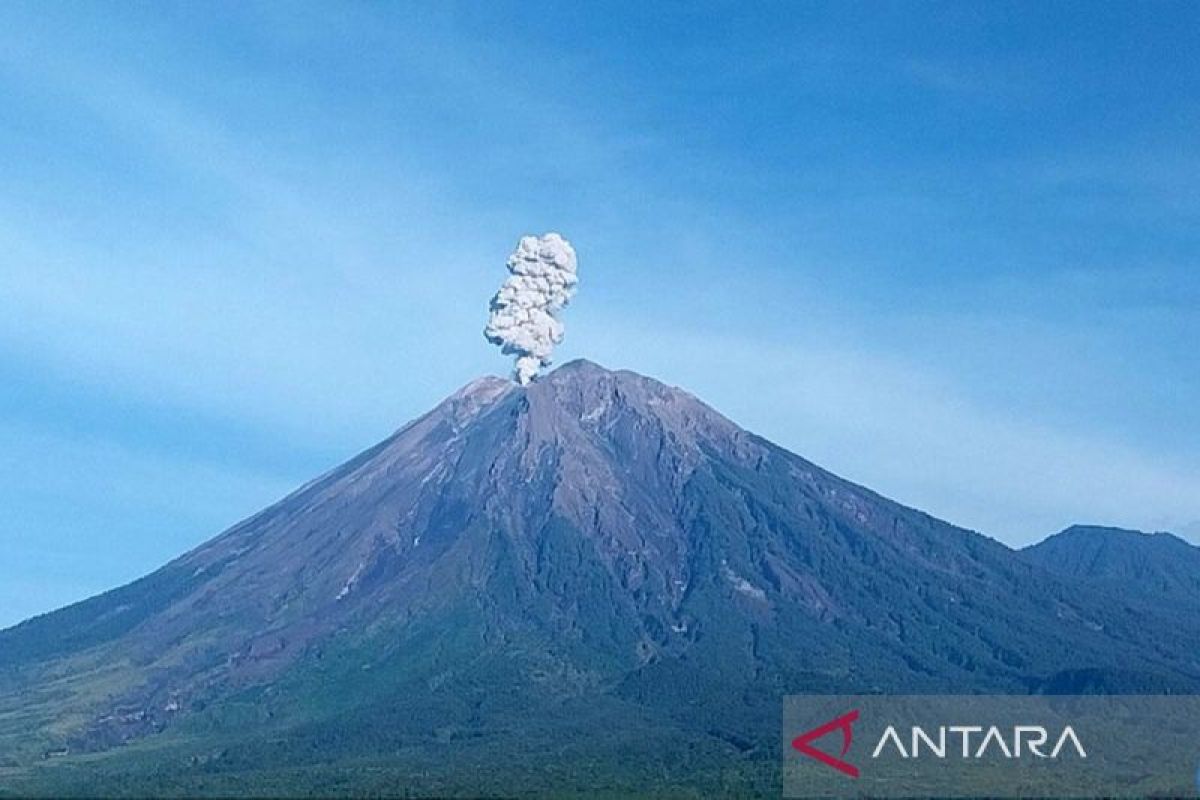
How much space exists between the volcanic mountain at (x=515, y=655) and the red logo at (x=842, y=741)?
296 cm

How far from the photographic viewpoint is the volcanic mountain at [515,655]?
430 ft

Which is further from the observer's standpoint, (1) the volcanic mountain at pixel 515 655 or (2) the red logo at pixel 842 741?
(1) the volcanic mountain at pixel 515 655

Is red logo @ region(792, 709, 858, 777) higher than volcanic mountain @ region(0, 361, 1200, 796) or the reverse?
the reverse

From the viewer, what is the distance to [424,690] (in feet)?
512

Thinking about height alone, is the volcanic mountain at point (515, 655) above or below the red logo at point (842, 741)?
above

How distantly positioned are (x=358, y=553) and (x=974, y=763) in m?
87.4

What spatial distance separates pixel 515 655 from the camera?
165375 mm

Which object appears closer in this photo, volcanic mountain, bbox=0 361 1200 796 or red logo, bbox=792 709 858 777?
red logo, bbox=792 709 858 777

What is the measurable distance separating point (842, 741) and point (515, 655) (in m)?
50.1

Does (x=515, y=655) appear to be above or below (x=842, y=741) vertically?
above

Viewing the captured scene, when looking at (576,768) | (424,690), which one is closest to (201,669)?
(424,690)

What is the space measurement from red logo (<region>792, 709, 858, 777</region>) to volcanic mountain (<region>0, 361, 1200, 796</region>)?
296cm

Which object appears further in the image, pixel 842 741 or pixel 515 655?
pixel 515 655

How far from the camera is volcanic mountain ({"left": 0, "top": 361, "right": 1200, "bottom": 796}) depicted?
131125 mm
